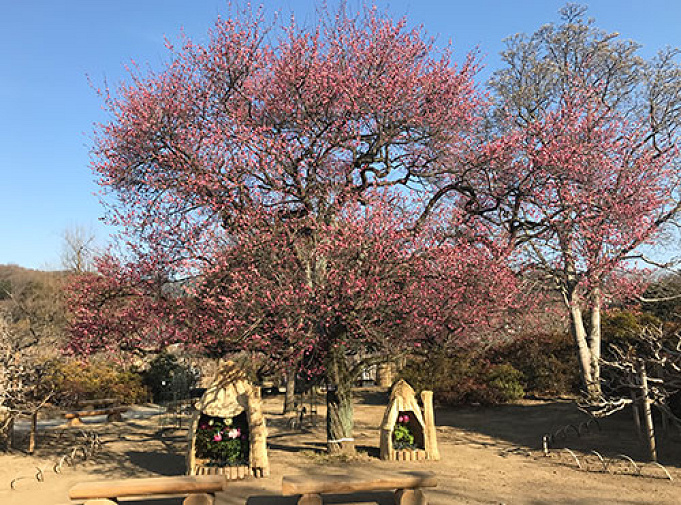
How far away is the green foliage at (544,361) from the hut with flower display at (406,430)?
901 cm

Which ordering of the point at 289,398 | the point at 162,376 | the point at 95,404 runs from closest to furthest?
the point at 289,398, the point at 95,404, the point at 162,376

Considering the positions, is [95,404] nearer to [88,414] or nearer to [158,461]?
[88,414]

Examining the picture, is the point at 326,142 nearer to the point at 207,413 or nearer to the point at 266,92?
the point at 266,92

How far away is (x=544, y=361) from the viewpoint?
17906mm

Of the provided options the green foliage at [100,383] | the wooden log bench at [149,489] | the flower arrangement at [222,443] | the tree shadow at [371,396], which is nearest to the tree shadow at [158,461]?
the flower arrangement at [222,443]

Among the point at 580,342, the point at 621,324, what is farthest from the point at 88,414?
the point at 621,324

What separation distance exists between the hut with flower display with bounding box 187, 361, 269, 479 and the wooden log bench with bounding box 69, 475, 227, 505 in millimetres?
2612

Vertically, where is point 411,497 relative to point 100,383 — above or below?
below

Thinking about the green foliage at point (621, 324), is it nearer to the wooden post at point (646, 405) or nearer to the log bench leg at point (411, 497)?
the wooden post at point (646, 405)

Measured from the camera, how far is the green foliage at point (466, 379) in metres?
16.7

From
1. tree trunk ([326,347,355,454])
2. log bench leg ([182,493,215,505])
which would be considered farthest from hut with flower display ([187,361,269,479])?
log bench leg ([182,493,215,505])

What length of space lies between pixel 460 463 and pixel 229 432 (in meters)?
4.28

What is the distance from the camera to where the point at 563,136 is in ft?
45.2

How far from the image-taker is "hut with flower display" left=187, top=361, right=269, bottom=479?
27.6 feet
